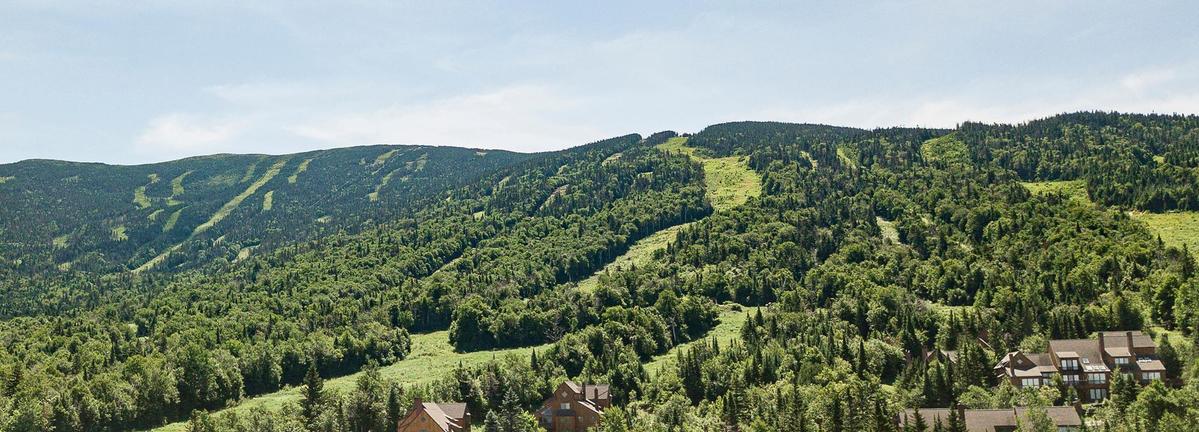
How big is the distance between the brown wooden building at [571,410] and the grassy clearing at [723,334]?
24729 mm

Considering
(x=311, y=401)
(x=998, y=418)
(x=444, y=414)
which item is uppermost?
(x=998, y=418)

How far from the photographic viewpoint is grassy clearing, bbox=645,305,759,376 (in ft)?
517

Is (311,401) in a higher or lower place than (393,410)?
higher

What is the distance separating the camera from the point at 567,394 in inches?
4722

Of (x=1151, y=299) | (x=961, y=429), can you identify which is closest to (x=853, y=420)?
(x=961, y=429)

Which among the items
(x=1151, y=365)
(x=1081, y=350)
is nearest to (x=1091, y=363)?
(x=1081, y=350)

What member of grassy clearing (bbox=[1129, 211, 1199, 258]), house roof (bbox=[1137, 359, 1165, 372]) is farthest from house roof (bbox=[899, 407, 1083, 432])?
grassy clearing (bbox=[1129, 211, 1199, 258])

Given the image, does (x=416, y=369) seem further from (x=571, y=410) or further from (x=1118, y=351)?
(x=1118, y=351)

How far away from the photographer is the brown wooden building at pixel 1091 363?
353ft

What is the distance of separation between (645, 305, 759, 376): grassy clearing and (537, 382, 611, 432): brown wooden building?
81.1 ft

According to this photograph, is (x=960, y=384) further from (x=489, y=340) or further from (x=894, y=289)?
(x=489, y=340)

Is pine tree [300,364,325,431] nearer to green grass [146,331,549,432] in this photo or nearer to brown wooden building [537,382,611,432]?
green grass [146,331,549,432]

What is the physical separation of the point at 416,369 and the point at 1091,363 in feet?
371

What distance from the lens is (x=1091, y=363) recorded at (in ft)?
360
